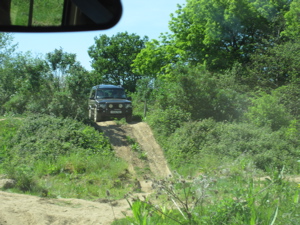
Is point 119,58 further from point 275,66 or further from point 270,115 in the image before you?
point 270,115

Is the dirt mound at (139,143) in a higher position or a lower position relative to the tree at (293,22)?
lower

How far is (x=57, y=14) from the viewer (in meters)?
2.26

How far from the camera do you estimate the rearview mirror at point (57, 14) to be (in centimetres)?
213

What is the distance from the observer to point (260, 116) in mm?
17828

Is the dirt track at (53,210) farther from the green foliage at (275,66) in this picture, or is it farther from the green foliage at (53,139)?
the green foliage at (275,66)

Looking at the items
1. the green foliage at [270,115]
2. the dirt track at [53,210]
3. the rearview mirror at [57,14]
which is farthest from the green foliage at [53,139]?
the rearview mirror at [57,14]

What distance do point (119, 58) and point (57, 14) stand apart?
156ft

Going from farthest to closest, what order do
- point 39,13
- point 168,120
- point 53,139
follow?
point 168,120, point 53,139, point 39,13

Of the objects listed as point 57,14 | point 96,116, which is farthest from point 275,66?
point 57,14

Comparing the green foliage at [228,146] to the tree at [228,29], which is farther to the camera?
the tree at [228,29]

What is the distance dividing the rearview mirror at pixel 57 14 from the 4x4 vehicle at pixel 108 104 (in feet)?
60.8

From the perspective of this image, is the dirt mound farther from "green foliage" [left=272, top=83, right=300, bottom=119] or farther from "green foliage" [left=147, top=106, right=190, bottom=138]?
"green foliage" [left=272, top=83, right=300, bottom=119]

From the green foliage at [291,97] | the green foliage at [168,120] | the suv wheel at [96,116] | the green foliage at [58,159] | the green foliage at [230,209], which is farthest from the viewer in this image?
the suv wheel at [96,116]

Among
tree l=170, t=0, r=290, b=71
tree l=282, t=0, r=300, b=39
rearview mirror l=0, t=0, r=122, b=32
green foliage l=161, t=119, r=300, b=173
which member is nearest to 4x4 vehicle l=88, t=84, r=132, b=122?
green foliage l=161, t=119, r=300, b=173
